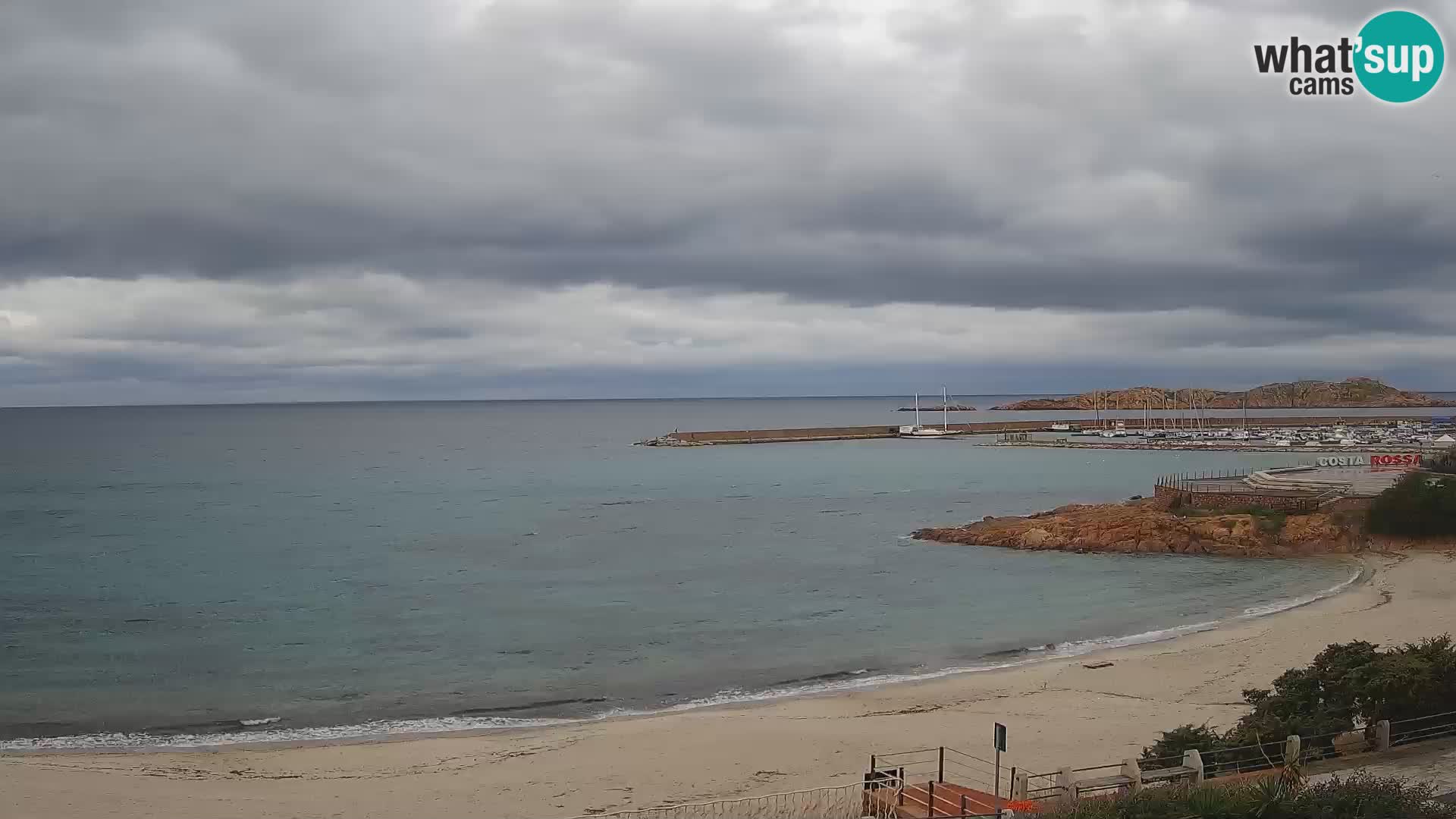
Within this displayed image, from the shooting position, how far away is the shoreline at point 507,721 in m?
22.9

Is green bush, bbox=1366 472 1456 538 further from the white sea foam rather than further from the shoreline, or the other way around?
the white sea foam

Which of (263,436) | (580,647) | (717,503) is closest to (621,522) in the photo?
(717,503)

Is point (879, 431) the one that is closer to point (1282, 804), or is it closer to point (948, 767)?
point (948, 767)

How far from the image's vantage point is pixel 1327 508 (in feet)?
167

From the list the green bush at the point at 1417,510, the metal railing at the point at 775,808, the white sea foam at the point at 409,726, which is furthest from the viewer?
the green bush at the point at 1417,510

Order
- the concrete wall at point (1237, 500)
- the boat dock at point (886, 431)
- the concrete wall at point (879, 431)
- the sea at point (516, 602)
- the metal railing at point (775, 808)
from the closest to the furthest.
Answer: the metal railing at point (775, 808), the sea at point (516, 602), the concrete wall at point (1237, 500), the boat dock at point (886, 431), the concrete wall at point (879, 431)

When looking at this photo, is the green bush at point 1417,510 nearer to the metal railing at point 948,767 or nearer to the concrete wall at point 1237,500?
the concrete wall at point 1237,500

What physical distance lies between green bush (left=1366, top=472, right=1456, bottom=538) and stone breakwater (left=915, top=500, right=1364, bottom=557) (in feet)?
3.91

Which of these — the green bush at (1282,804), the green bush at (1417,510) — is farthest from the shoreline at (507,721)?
the green bush at (1417,510)

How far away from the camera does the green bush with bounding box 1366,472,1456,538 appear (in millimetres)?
45938

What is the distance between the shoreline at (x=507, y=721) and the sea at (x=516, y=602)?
127mm

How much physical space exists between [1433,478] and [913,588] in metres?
28.1

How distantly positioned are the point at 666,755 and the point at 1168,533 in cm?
3804

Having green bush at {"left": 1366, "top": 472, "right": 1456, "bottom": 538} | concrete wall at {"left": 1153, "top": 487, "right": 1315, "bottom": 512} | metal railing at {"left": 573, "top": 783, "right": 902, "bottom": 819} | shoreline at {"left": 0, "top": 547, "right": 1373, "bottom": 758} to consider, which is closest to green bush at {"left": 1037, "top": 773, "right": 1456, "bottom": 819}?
metal railing at {"left": 573, "top": 783, "right": 902, "bottom": 819}
